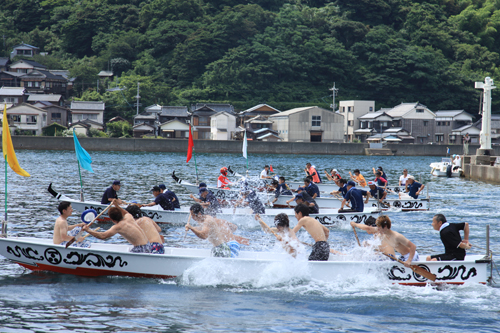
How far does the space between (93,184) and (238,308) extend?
23.8m

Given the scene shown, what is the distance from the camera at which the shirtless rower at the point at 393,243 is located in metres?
10.2

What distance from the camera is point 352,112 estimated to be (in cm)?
9294

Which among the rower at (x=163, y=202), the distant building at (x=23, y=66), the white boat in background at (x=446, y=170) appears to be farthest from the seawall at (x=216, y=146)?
the rower at (x=163, y=202)

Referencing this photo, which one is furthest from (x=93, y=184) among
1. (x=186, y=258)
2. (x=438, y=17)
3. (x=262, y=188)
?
(x=438, y=17)

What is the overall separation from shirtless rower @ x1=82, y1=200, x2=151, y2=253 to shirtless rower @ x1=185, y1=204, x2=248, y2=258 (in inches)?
45.2

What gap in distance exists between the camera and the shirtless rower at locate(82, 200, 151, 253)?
10453 mm

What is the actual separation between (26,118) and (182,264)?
73.0 meters

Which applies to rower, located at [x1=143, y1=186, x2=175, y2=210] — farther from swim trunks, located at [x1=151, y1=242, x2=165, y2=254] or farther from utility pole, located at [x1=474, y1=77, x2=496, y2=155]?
utility pole, located at [x1=474, y1=77, x2=496, y2=155]

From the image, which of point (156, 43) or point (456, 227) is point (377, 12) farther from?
point (456, 227)

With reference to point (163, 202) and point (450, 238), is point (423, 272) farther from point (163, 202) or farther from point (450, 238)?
point (163, 202)

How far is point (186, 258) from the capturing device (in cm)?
1112

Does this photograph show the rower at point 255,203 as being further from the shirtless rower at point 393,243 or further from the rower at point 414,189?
the rower at point 414,189

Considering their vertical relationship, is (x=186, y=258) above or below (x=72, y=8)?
below

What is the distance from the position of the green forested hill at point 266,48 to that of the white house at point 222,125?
1089 cm
